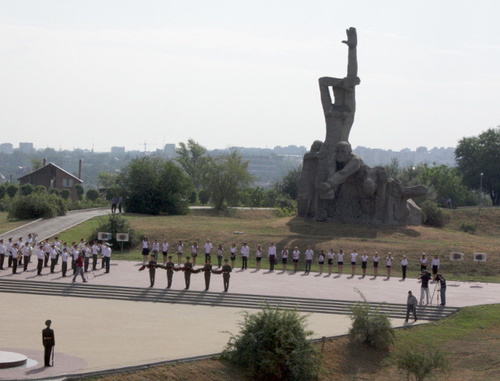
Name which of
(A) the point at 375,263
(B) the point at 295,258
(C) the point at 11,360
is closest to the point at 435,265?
(A) the point at 375,263

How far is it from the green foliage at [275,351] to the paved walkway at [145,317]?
0.99 meters

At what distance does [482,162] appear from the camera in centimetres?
8550

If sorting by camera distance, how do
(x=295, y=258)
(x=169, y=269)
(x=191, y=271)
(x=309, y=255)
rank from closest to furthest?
(x=191, y=271) → (x=169, y=269) → (x=309, y=255) → (x=295, y=258)

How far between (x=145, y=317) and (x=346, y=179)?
21.3m

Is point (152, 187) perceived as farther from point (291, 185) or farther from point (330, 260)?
point (291, 185)

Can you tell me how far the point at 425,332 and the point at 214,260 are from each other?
50.0 feet

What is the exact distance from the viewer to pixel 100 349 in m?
24.2

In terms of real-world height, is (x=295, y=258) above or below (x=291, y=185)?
below

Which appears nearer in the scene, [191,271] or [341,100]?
[191,271]

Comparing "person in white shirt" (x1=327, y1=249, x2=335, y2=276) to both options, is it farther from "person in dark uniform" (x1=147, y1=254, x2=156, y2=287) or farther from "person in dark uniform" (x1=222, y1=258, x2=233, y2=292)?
"person in dark uniform" (x1=147, y1=254, x2=156, y2=287)

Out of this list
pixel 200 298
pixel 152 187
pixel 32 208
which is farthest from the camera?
pixel 152 187

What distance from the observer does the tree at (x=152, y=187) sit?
5725 cm

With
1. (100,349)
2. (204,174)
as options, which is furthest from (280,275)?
(204,174)

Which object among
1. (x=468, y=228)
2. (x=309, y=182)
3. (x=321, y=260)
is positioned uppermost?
(x=309, y=182)
